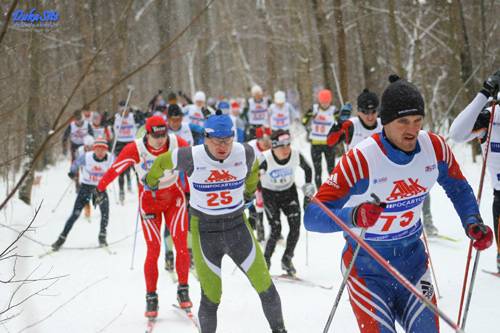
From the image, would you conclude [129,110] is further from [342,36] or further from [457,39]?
[457,39]

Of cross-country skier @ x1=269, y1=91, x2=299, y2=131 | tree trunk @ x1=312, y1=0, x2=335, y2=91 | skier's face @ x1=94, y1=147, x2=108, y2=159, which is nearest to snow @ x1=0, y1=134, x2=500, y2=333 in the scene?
skier's face @ x1=94, y1=147, x2=108, y2=159

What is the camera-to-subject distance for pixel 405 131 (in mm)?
2883

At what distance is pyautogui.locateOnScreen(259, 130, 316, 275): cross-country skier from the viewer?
271 inches

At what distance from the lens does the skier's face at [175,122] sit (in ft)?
27.9

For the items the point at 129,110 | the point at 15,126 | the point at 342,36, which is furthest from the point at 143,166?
the point at 342,36

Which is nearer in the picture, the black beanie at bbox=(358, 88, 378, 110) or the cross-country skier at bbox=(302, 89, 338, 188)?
the black beanie at bbox=(358, 88, 378, 110)

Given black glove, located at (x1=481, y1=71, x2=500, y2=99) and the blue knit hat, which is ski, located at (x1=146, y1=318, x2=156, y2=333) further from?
black glove, located at (x1=481, y1=71, x2=500, y2=99)

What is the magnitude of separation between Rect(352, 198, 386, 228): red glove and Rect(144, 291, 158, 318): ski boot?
3.47 metres

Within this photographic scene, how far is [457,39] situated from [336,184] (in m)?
11.3

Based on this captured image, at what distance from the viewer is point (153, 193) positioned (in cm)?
569

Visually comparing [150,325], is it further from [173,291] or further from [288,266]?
[288,266]

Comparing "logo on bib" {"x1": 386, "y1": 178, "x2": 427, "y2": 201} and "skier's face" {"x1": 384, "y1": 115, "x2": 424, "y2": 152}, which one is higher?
"skier's face" {"x1": 384, "y1": 115, "x2": 424, "y2": 152}

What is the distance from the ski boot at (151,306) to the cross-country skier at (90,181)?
11.8 ft

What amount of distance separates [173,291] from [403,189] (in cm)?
444
